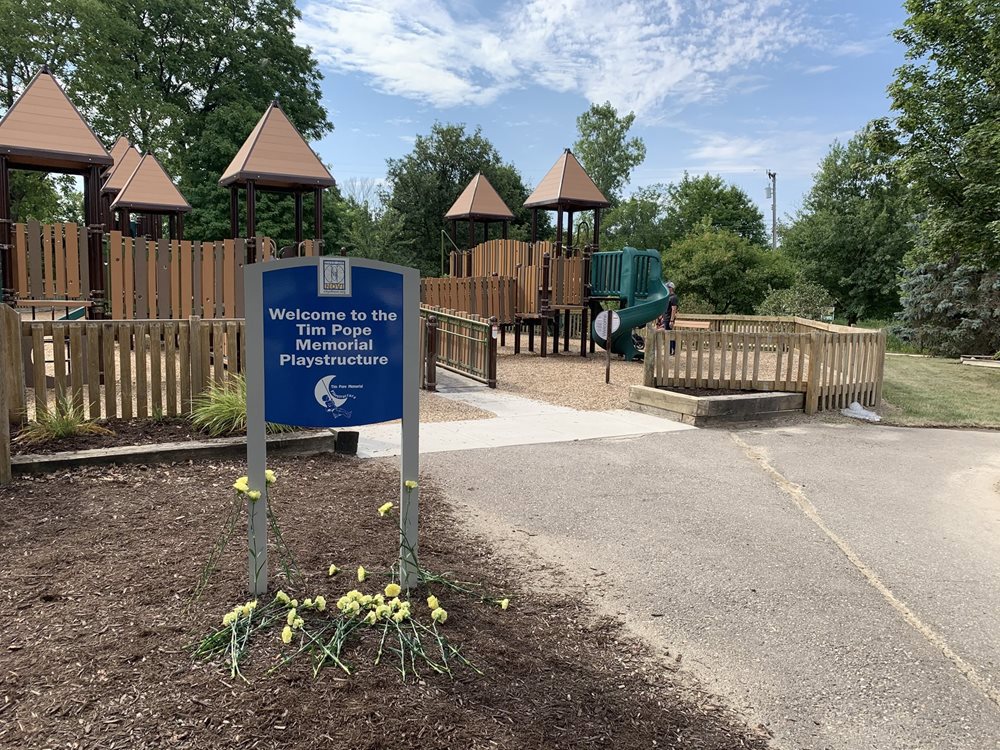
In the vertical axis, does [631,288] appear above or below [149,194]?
below

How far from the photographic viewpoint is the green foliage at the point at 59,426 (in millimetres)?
6176

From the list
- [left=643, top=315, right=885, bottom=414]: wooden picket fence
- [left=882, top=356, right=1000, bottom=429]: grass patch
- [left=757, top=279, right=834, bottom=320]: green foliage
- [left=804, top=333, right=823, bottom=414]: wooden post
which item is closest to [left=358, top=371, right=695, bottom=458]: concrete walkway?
[left=643, top=315, right=885, bottom=414]: wooden picket fence

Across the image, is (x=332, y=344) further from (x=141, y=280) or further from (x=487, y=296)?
(x=487, y=296)

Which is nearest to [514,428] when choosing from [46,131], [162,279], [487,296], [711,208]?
[162,279]

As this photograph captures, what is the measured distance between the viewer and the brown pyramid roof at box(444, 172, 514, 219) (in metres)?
23.2

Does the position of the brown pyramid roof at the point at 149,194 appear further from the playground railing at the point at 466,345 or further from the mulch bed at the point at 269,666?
the mulch bed at the point at 269,666

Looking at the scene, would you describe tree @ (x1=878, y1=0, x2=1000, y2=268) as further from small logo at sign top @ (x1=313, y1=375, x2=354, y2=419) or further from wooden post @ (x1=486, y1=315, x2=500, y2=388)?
small logo at sign top @ (x1=313, y1=375, x2=354, y2=419)

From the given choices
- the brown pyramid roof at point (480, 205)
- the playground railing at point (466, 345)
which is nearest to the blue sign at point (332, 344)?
the playground railing at point (466, 345)

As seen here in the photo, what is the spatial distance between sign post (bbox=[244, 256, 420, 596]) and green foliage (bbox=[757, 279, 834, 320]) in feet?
87.3

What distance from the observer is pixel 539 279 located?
19.0 m

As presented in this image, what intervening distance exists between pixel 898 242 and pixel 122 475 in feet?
144

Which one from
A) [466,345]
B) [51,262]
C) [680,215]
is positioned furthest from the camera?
[680,215]

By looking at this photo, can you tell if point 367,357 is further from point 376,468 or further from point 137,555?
point 376,468

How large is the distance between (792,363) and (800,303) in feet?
64.8
